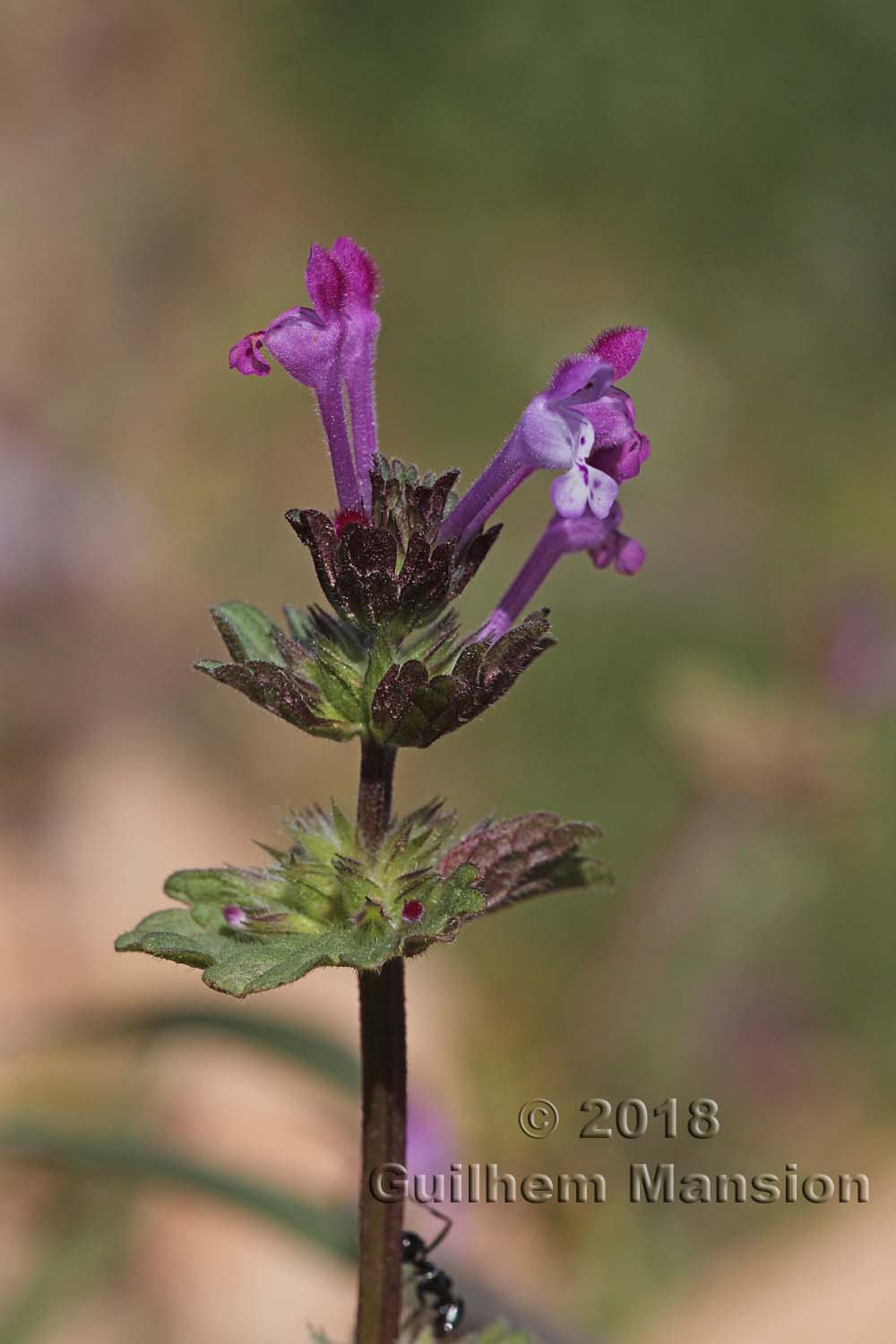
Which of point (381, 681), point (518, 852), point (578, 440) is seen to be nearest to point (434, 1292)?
point (518, 852)

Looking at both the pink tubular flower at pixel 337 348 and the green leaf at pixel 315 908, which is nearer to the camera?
the green leaf at pixel 315 908

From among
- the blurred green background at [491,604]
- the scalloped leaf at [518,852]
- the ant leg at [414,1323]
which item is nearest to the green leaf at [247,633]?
the scalloped leaf at [518,852]

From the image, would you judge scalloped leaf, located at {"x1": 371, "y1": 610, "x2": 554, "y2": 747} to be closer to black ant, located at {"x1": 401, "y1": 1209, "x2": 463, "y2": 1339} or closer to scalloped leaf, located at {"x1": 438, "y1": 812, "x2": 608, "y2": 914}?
scalloped leaf, located at {"x1": 438, "y1": 812, "x2": 608, "y2": 914}

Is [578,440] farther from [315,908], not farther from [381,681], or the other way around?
[315,908]

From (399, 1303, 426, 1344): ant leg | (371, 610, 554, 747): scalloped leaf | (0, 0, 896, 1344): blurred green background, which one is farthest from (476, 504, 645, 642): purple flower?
(0, 0, 896, 1344): blurred green background

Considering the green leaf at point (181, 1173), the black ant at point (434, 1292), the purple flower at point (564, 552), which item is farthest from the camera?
the green leaf at point (181, 1173)

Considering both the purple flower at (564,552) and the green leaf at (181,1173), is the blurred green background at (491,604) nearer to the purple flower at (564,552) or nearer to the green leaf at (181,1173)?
the green leaf at (181,1173)

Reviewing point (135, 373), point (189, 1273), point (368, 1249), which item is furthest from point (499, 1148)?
point (135, 373)
